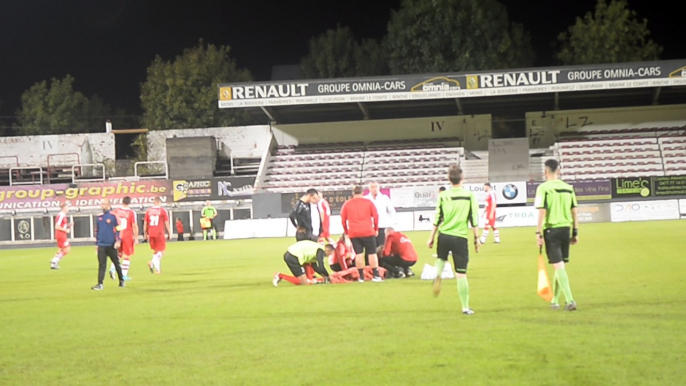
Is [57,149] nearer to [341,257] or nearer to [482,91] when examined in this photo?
[482,91]

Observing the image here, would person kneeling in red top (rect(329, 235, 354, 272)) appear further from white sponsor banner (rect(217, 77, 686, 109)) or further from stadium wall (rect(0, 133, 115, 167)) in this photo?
stadium wall (rect(0, 133, 115, 167))

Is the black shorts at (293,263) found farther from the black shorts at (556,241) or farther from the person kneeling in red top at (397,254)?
the black shorts at (556,241)

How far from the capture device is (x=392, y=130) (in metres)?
51.6

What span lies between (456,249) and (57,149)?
156 feet

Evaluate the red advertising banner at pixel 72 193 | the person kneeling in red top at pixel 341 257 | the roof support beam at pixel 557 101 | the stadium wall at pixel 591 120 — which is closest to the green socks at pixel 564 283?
the person kneeling in red top at pixel 341 257

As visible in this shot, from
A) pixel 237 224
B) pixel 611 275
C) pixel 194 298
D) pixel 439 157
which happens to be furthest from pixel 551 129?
pixel 194 298

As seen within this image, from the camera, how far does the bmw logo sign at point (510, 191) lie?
137 ft

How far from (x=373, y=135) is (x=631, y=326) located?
1681 inches

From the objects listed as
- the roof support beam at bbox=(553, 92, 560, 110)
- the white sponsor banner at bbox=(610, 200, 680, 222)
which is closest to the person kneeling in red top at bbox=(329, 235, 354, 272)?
the white sponsor banner at bbox=(610, 200, 680, 222)

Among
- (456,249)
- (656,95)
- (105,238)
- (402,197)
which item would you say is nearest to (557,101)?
(656,95)

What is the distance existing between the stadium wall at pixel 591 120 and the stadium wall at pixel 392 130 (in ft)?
Answer: 9.75

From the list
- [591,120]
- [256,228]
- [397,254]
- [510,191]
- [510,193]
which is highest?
[591,120]

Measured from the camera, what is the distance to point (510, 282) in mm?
14836

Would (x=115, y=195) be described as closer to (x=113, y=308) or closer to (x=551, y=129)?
(x=551, y=129)
